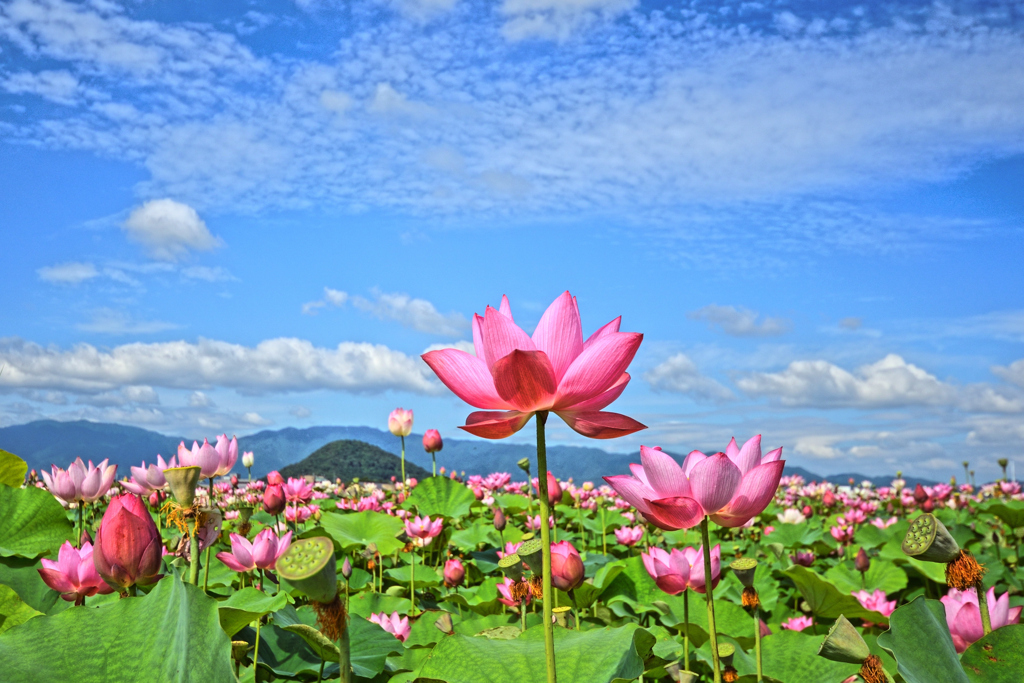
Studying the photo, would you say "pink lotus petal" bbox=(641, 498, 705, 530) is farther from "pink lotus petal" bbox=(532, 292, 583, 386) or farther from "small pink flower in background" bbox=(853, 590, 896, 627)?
"small pink flower in background" bbox=(853, 590, 896, 627)

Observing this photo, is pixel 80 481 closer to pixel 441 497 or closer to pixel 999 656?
pixel 441 497

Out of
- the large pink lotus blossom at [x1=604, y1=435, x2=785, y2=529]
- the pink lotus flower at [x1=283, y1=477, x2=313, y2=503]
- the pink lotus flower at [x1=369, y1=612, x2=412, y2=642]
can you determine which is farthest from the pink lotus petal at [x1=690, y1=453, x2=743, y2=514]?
the pink lotus flower at [x1=283, y1=477, x2=313, y2=503]

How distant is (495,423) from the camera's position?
98 cm

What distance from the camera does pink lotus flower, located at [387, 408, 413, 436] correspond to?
4250 mm

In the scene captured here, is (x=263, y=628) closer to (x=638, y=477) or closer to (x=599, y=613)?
(x=638, y=477)

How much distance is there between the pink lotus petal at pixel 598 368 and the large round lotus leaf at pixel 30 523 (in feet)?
6.43

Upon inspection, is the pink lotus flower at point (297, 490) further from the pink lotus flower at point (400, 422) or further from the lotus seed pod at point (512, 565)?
the lotus seed pod at point (512, 565)

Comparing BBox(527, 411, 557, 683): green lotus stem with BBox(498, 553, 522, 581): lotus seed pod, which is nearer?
BBox(527, 411, 557, 683): green lotus stem

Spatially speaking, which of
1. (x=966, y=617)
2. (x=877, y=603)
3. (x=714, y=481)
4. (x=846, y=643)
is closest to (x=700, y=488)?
(x=714, y=481)

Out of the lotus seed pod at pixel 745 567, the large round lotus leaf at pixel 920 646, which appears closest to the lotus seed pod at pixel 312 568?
the large round lotus leaf at pixel 920 646

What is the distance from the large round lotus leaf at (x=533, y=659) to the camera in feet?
3.67

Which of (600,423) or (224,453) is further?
(224,453)

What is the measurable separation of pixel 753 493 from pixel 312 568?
2.73 ft

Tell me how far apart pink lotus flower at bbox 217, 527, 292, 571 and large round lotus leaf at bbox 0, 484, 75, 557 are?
54cm
